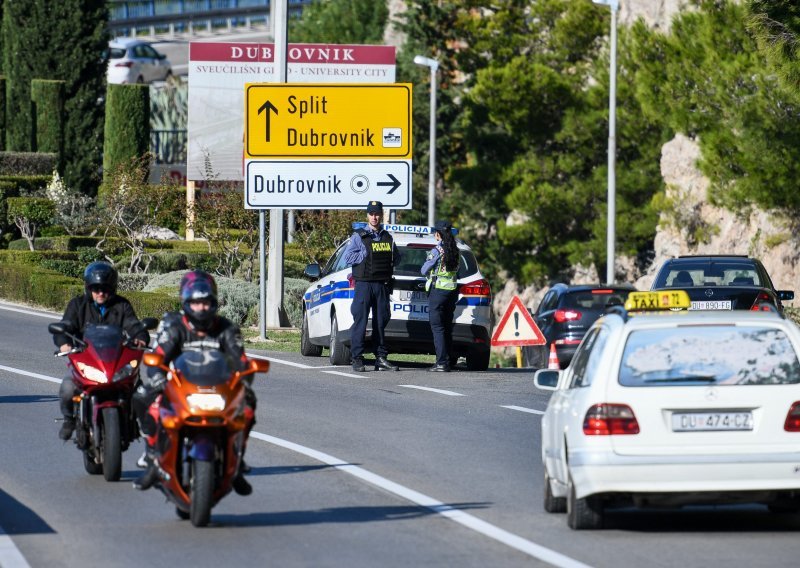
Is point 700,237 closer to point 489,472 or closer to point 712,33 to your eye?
point 712,33

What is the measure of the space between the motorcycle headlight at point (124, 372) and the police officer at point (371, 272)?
372 inches

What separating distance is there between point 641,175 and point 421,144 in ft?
49.5

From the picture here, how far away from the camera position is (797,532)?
10359mm

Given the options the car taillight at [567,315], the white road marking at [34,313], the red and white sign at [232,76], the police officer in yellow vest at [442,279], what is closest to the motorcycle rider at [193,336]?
the police officer in yellow vest at [442,279]

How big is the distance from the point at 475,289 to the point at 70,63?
4498 cm

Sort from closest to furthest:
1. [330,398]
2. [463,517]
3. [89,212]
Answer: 1. [463,517]
2. [330,398]
3. [89,212]

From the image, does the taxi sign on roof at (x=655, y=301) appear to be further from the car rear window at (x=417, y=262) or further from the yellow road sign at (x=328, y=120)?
the yellow road sign at (x=328, y=120)

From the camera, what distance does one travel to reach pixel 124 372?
12.1 m

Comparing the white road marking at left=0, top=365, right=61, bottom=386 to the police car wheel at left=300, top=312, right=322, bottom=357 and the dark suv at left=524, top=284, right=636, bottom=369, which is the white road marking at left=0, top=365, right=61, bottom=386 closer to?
the police car wheel at left=300, top=312, right=322, bottom=357

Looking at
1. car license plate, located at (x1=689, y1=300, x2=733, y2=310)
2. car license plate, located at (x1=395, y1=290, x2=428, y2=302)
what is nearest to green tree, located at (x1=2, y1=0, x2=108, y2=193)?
car license plate, located at (x1=395, y1=290, x2=428, y2=302)

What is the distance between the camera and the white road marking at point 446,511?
9477 millimetres

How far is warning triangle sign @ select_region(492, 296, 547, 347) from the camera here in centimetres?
2555

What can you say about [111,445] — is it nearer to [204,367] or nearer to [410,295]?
[204,367]

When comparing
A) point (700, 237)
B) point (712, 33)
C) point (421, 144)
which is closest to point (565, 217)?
point (700, 237)
